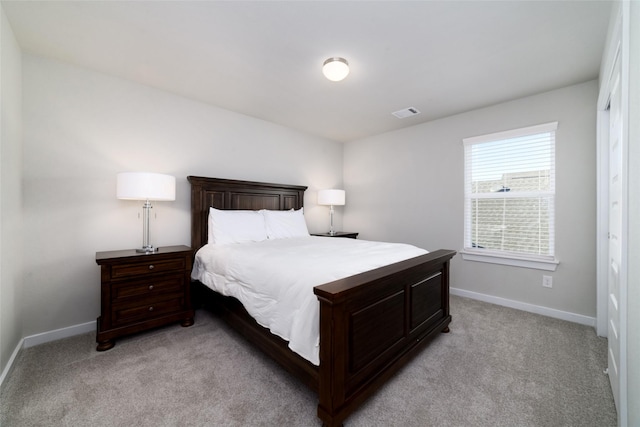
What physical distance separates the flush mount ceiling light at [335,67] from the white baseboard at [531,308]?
312cm

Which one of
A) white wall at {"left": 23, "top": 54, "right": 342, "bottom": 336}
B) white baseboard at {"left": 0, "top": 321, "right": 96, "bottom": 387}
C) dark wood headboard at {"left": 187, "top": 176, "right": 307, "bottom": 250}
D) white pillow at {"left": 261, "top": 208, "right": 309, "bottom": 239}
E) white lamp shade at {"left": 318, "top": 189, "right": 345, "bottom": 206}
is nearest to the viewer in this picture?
white baseboard at {"left": 0, "top": 321, "right": 96, "bottom": 387}

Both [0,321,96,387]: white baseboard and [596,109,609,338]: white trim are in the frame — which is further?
[596,109,609,338]: white trim

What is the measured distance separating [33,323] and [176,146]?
2079 millimetres

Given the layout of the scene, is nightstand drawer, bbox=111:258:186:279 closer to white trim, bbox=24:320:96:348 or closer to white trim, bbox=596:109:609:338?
white trim, bbox=24:320:96:348

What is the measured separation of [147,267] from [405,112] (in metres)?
3.47

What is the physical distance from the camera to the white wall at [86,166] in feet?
7.50

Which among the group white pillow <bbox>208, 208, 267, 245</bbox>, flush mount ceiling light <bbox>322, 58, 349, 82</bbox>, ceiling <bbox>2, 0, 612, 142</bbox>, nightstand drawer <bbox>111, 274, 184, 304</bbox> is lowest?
nightstand drawer <bbox>111, 274, 184, 304</bbox>

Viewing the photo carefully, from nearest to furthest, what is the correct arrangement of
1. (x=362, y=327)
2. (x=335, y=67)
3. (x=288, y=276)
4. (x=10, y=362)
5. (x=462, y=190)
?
(x=362, y=327)
(x=288, y=276)
(x=10, y=362)
(x=335, y=67)
(x=462, y=190)

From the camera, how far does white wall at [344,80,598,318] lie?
270 cm

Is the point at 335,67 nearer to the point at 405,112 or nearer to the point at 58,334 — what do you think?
the point at 405,112

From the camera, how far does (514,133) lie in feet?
10.1

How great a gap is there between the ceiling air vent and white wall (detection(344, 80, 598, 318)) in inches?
17.6

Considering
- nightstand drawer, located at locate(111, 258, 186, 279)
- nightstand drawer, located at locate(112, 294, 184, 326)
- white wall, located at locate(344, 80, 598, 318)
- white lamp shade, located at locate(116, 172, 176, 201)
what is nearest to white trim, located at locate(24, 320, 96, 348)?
nightstand drawer, located at locate(112, 294, 184, 326)

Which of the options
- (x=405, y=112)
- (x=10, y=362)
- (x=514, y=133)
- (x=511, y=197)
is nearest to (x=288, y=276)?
(x=10, y=362)
